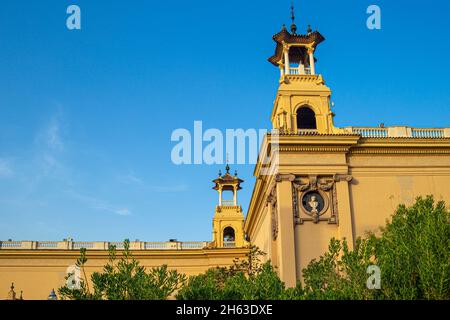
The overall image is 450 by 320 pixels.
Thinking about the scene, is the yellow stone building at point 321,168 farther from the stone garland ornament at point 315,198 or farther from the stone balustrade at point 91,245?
the stone balustrade at point 91,245

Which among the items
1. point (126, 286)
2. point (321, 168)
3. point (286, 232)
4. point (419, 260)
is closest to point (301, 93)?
point (321, 168)

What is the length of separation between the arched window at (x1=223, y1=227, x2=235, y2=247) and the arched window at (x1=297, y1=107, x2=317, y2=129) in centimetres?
2433

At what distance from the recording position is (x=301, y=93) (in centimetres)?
3284

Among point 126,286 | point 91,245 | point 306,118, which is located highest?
point 306,118

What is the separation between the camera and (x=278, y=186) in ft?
96.0

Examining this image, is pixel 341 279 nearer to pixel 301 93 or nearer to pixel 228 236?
pixel 301 93

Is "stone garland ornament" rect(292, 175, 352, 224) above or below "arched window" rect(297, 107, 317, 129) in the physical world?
below

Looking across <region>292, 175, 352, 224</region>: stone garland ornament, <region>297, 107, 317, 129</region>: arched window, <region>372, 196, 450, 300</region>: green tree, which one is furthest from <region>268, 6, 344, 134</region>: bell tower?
<region>372, 196, 450, 300</region>: green tree

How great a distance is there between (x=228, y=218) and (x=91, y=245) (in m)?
13.5

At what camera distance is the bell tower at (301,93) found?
32.0 metres

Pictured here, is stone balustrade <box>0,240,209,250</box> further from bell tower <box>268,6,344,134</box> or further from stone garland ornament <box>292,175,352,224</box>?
stone garland ornament <box>292,175,352,224</box>

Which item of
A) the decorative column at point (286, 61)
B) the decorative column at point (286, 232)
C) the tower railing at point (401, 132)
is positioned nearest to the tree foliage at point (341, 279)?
the decorative column at point (286, 232)

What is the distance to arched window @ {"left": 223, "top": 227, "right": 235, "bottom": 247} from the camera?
5450 cm
